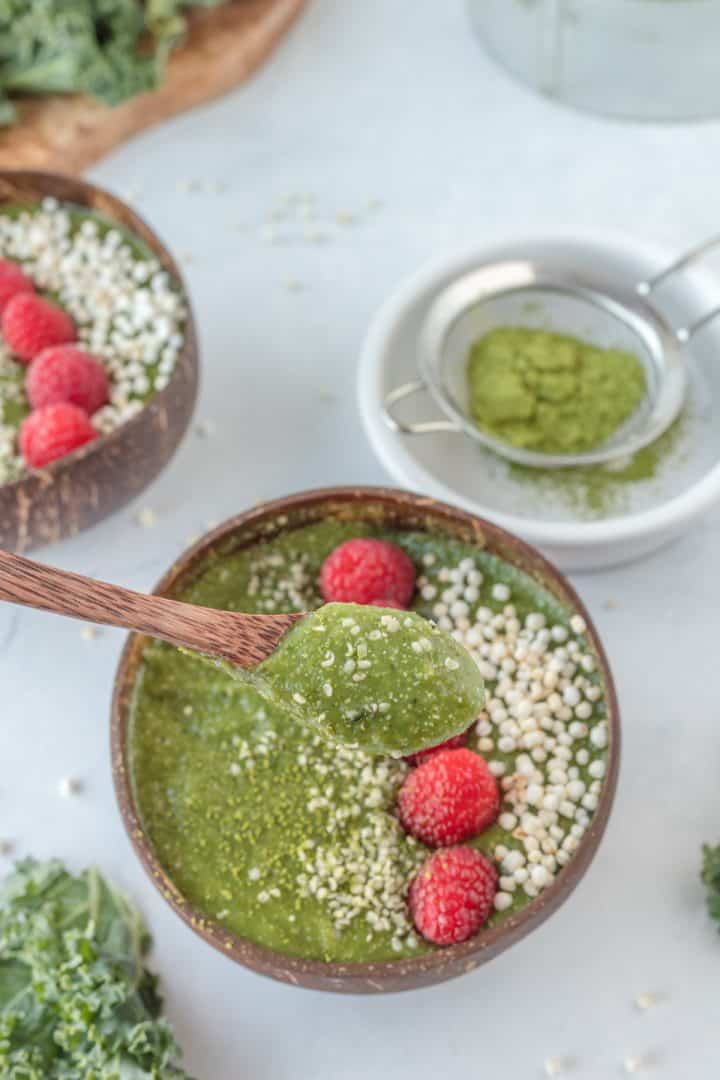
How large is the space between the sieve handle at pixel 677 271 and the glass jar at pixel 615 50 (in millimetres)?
341

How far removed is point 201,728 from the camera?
1.46 metres

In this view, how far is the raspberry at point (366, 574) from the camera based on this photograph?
4.88ft

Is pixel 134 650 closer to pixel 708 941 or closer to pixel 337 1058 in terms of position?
pixel 337 1058

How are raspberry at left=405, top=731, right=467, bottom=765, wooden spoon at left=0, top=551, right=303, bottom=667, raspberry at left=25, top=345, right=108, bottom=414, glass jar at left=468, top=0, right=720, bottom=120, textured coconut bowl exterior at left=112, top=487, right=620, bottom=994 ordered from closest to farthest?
wooden spoon at left=0, top=551, right=303, bottom=667 → textured coconut bowl exterior at left=112, top=487, right=620, bottom=994 → raspberry at left=405, top=731, right=467, bottom=765 → raspberry at left=25, top=345, right=108, bottom=414 → glass jar at left=468, top=0, right=720, bottom=120

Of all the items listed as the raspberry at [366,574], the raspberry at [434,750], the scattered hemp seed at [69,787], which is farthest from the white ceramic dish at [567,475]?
the scattered hemp seed at [69,787]

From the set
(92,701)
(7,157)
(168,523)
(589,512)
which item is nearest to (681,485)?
(589,512)

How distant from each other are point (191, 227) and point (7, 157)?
0.98 ft

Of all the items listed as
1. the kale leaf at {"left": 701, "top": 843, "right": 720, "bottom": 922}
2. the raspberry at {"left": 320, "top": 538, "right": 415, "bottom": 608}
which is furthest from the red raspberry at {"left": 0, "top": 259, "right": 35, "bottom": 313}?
the kale leaf at {"left": 701, "top": 843, "right": 720, "bottom": 922}

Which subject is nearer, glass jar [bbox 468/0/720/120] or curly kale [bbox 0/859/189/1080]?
curly kale [bbox 0/859/189/1080]

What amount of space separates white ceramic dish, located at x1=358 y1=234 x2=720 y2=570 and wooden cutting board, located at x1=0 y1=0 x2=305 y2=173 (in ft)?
1.93

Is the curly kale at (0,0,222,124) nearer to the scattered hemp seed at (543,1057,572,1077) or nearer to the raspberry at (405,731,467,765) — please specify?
the raspberry at (405,731,467,765)

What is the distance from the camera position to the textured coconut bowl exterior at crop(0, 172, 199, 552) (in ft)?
5.11

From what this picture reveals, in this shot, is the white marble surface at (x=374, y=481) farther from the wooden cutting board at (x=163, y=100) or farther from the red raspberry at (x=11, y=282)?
the red raspberry at (x=11, y=282)

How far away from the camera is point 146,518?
179 centimetres
